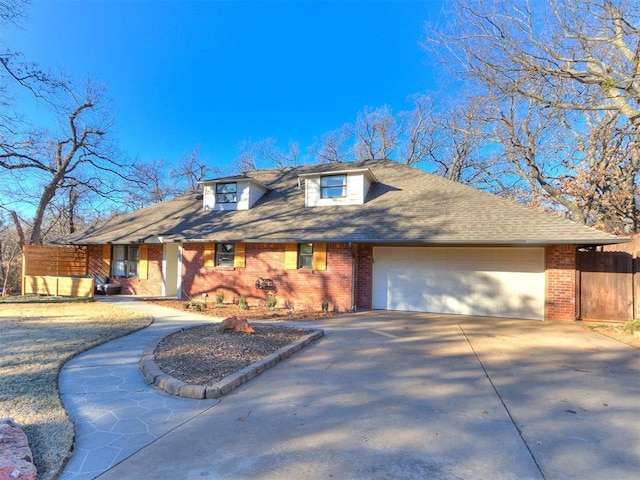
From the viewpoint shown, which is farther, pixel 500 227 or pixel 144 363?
pixel 500 227

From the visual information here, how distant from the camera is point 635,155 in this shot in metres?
15.4

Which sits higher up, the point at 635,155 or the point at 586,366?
the point at 635,155

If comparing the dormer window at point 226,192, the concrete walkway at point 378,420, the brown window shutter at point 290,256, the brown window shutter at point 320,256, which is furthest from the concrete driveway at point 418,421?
the dormer window at point 226,192

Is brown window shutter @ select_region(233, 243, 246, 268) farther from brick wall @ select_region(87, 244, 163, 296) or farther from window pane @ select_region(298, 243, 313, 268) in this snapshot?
brick wall @ select_region(87, 244, 163, 296)

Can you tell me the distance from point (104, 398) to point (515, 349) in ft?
21.5

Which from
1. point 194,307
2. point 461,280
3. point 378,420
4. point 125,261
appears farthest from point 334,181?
point 378,420

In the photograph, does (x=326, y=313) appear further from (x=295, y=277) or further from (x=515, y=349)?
(x=515, y=349)

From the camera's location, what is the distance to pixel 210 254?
12.9m

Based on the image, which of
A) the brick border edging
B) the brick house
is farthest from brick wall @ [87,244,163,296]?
the brick border edging

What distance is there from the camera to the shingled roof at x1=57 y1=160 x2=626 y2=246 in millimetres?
9477

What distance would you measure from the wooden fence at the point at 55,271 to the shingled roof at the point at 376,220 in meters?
0.87

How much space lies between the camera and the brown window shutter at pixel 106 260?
15336mm

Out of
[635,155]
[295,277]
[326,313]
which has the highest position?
[635,155]

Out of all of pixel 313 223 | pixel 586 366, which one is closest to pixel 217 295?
pixel 313 223
